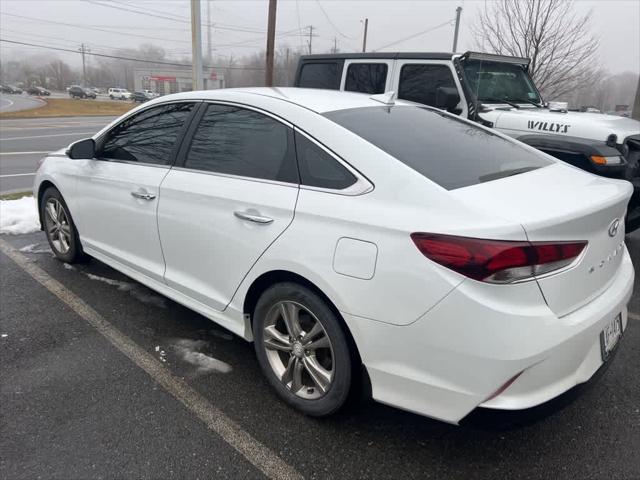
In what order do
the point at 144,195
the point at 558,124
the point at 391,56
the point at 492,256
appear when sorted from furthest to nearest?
the point at 391,56 → the point at 558,124 → the point at 144,195 → the point at 492,256

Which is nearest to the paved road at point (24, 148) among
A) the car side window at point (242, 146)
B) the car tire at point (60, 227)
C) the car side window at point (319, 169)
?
the car tire at point (60, 227)

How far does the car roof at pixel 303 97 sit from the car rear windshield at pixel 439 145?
0.29 feet

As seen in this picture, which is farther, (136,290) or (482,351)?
(136,290)

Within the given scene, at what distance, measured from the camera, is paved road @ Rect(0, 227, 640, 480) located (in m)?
2.24

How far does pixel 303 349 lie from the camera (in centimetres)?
249

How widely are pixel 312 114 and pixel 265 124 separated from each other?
32cm

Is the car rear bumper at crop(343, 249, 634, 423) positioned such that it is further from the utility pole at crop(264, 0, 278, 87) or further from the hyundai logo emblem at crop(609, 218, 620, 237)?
the utility pole at crop(264, 0, 278, 87)

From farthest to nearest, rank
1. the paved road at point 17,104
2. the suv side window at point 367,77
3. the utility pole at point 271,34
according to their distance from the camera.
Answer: the paved road at point 17,104 < the utility pole at point 271,34 < the suv side window at point 367,77

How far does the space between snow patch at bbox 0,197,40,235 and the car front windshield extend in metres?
5.24

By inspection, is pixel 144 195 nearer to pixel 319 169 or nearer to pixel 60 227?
pixel 319 169

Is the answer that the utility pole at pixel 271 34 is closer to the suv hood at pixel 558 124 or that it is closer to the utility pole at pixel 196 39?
the utility pole at pixel 196 39

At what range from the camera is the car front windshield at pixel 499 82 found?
5.63m

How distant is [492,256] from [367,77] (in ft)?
16.1

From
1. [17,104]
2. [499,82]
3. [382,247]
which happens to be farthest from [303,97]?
[17,104]
